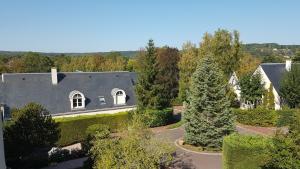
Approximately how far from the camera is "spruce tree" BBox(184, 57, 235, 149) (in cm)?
2670

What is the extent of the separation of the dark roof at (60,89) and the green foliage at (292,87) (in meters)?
18.7

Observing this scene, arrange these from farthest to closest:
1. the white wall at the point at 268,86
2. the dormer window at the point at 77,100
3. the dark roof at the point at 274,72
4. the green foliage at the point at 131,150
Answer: the dark roof at the point at 274,72
the white wall at the point at 268,86
the dormer window at the point at 77,100
the green foliage at the point at 131,150

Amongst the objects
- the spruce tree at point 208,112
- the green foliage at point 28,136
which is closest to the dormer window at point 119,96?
the spruce tree at point 208,112

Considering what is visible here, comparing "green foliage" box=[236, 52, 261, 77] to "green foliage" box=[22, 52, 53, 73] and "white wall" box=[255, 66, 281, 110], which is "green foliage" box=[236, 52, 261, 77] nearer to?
"white wall" box=[255, 66, 281, 110]

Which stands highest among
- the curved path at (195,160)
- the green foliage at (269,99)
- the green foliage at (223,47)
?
the green foliage at (223,47)

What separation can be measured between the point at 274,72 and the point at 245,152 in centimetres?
2721

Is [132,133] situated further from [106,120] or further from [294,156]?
[106,120]

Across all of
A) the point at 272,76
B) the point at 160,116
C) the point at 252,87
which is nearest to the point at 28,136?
the point at 160,116

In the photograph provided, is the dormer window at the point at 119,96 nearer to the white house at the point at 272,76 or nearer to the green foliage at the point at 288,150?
the white house at the point at 272,76

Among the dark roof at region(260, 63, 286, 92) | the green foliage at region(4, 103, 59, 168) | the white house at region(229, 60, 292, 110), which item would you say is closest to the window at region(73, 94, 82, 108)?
the green foliage at region(4, 103, 59, 168)

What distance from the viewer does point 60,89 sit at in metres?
37.1

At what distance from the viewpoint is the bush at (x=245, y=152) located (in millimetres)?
19578

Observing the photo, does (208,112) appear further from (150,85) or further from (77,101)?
(77,101)

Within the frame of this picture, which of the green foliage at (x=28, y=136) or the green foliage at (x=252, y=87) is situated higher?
the green foliage at (x=252, y=87)
